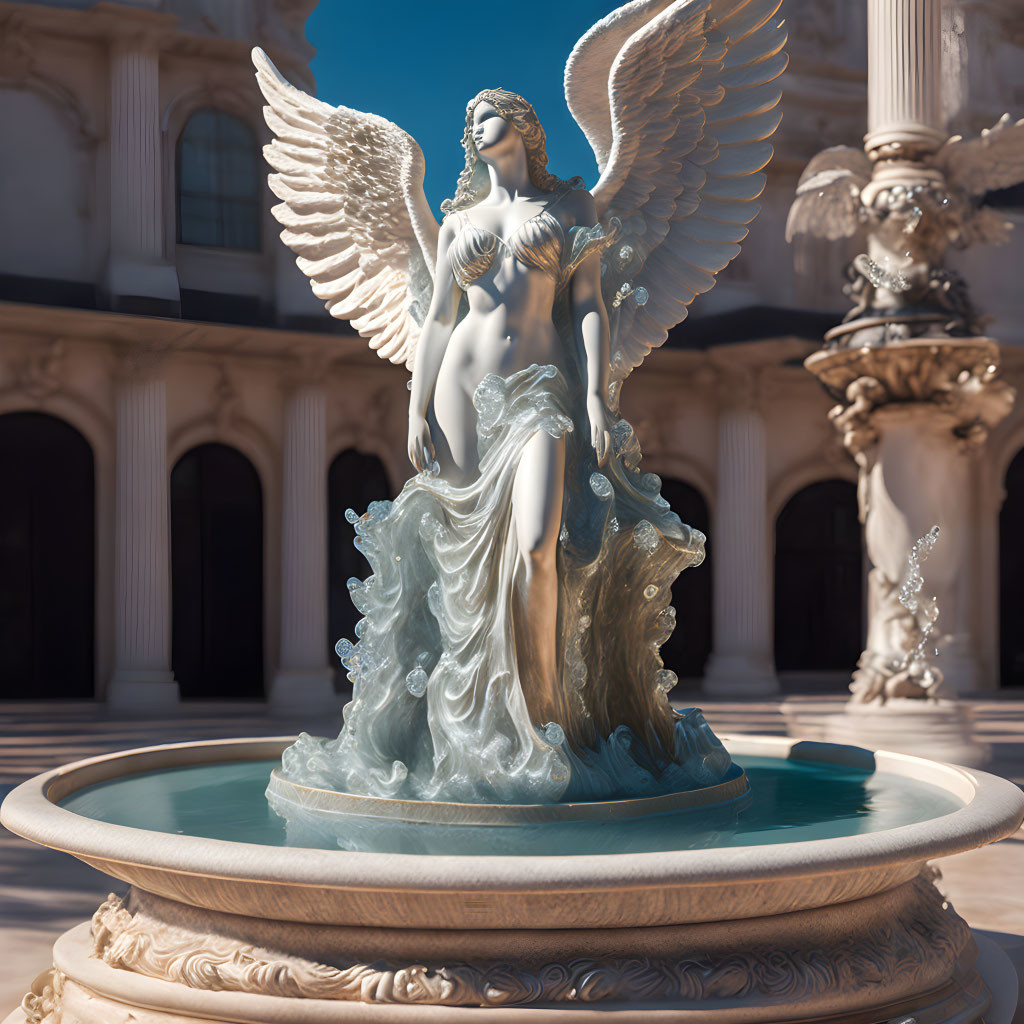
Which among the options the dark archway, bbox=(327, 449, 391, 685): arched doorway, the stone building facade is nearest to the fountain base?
the stone building facade

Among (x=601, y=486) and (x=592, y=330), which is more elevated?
(x=592, y=330)

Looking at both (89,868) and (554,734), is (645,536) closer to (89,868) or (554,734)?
(554,734)

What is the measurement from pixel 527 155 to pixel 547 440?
1.18 metres

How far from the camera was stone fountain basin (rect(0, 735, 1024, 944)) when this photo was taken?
118 inches

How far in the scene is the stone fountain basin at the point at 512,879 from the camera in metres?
3.00

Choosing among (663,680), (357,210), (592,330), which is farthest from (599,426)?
(357,210)

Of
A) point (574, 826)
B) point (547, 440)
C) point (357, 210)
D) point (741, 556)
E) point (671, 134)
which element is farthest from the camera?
point (741, 556)

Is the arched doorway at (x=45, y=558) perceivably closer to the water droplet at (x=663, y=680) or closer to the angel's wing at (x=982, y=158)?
the angel's wing at (x=982, y=158)

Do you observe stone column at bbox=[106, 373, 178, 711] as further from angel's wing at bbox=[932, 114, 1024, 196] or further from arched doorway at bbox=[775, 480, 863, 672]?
angel's wing at bbox=[932, 114, 1024, 196]

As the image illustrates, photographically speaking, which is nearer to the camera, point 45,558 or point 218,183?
point 45,558

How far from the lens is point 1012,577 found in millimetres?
17953

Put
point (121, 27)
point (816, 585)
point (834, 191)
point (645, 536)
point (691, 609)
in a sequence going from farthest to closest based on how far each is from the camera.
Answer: point (816, 585), point (691, 609), point (121, 27), point (834, 191), point (645, 536)

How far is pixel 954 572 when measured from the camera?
987cm

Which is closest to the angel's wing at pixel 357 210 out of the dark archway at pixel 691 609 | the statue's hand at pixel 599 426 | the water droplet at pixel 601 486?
the statue's hand at pixel 599 426
